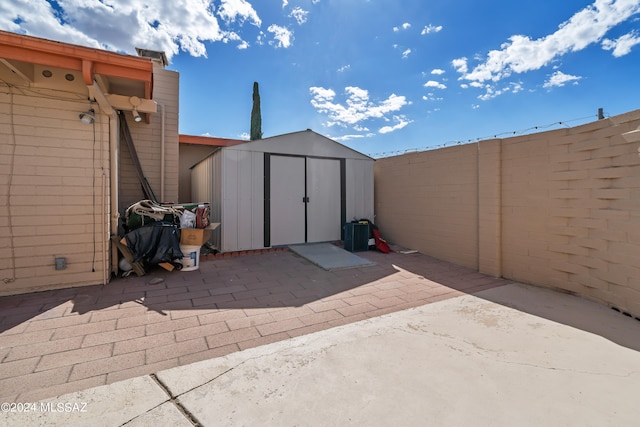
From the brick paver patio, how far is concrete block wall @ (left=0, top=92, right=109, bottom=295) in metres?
0.37

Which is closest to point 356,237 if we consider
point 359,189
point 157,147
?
point 359,189

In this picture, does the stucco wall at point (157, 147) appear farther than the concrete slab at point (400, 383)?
Yes

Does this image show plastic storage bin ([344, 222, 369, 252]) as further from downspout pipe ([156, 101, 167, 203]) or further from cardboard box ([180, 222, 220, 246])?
downspout pipe ([156, 101, 167, 203])

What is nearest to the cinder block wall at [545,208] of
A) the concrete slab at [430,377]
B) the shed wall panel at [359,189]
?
the concrete slab at [430,377]

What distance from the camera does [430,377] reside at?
1905 mm

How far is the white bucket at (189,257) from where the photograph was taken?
15.2 feet

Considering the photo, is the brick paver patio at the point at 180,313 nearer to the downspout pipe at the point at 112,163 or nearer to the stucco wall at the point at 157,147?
the downspout pipe at the point at 112,163

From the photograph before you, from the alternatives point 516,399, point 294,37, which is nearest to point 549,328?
point 516,399

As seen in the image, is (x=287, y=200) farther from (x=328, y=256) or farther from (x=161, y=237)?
(x=161, y=237)

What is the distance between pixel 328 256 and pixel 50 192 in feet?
14.3

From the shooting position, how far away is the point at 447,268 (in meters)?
5.06

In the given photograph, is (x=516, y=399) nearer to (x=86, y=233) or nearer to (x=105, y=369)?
(x=105, y=369)

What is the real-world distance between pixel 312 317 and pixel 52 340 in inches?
90.7

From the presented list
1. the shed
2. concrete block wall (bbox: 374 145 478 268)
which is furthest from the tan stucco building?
concrete block wall (bbox: 374 145 478 268)
